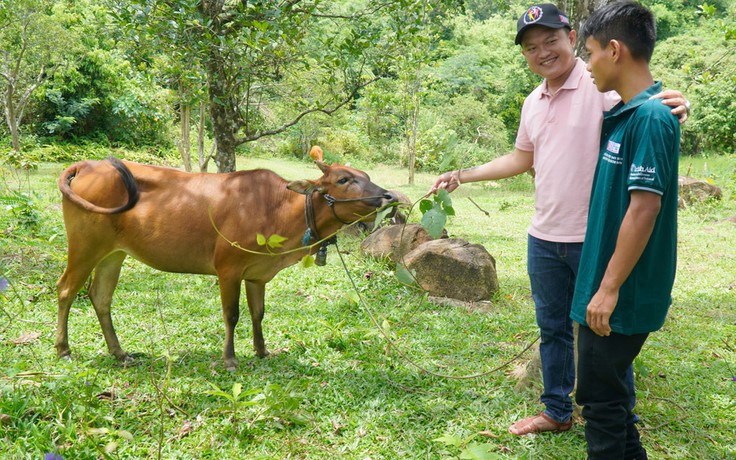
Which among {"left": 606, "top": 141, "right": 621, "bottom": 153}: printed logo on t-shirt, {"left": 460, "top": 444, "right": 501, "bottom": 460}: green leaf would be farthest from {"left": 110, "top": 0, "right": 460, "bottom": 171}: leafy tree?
{"left": 460, "top": 444, "right": 501, "bottom": 460}: green leaf

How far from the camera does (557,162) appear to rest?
2811 mm

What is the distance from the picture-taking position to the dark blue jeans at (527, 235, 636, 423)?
2.94m

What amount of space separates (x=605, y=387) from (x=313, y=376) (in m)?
2.18

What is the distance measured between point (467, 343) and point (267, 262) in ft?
5.90

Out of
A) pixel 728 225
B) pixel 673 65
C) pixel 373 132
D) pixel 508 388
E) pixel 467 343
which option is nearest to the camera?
pixel 508 388

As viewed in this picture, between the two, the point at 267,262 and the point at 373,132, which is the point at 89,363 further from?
the point at 373,132

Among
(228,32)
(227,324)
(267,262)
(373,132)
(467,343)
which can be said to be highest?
(228,32)

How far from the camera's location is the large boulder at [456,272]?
5.68m

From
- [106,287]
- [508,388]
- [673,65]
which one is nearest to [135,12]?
[106,287]

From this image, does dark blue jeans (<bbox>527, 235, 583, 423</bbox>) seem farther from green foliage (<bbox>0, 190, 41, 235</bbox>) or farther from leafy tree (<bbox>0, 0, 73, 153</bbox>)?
leafy tree (<bbox>0, 0, 73, 153</bbox>)

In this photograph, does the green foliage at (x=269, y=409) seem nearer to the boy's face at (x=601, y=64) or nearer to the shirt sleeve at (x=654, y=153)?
the shirt sleeve at (x=654, y=153)

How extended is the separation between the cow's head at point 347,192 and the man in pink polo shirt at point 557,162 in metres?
0.61

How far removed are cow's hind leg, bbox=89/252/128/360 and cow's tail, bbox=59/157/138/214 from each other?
1.77 feet

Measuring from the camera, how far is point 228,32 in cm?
585
